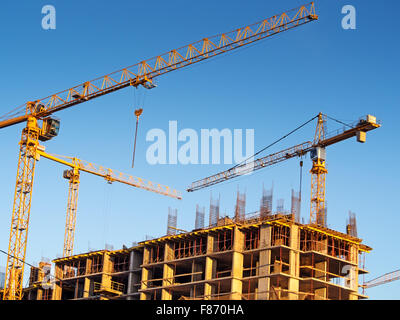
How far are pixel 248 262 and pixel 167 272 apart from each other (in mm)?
10511

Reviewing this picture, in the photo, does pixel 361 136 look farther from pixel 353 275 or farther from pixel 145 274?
pixel 145 274

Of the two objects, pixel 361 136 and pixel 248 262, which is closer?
pixel 248 262

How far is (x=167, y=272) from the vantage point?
9194 centimetres

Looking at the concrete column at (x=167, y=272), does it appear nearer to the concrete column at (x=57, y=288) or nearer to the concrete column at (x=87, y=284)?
the concrete column at (x=87, y=284)

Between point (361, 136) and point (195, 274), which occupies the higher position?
point (361, 136)

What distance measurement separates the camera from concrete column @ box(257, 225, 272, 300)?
265ft

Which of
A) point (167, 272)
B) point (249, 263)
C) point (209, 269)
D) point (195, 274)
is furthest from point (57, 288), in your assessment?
point (249, 263)

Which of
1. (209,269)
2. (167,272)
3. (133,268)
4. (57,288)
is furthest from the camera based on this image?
(57,288)

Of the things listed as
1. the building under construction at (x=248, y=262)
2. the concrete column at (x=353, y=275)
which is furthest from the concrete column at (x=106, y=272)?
the concrete column at (x=353, y=275)

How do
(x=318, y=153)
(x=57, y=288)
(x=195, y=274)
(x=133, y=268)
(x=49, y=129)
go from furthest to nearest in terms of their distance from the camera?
(x=318, y=153) < (x=57, y=288) < (x=49, y=129) < (x=133, y=268) < (x=195, y=274)

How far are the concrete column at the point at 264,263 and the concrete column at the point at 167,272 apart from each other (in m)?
13.6

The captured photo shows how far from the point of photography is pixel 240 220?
87312mm

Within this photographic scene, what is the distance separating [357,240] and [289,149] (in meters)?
29.9

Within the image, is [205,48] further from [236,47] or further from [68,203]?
[68,203]
